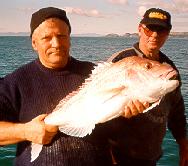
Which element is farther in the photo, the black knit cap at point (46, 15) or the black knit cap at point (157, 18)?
the black knit cap at point (157, 18)

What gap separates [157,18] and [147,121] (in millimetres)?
1828

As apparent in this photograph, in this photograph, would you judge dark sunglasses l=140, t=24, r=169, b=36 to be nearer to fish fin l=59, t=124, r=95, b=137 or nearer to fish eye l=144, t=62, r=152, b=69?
fish eye l=144, t=62, r=152, b=69

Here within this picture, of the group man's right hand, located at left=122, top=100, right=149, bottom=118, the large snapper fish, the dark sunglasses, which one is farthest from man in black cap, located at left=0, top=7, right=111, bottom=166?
the dark sunglasses

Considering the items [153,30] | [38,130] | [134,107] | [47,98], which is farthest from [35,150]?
[153,30]

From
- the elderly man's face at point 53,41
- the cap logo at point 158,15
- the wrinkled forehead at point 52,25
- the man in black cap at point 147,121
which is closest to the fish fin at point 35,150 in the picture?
the elderly man's face at point 53,41

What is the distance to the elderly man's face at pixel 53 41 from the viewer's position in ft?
16.6

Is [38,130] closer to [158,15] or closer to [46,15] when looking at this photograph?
[46,15]

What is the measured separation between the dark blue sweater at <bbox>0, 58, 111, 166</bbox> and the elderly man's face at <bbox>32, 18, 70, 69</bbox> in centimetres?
18

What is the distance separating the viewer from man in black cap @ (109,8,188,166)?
6094mm

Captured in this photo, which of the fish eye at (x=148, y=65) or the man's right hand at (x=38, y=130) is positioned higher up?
the fish eye at (x=148, y=65)

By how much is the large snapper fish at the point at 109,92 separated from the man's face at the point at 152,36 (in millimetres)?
1852

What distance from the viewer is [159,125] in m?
6.33

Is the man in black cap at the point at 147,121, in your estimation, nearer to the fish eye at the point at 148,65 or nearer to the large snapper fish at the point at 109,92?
the large snapper fish at the point at 109,92

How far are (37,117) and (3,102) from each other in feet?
1.79
